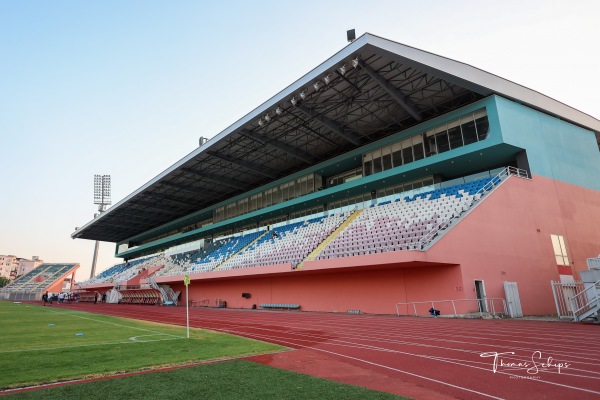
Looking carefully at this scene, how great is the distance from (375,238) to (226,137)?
14.2 metres

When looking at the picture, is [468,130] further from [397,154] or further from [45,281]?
[45,281]

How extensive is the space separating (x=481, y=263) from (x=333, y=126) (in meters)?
13.7

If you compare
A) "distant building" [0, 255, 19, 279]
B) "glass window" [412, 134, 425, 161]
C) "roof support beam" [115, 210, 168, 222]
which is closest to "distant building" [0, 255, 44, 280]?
"distant building" [0, 255, 19, 279]

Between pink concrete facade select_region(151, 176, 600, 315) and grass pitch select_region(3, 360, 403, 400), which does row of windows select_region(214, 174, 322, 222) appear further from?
grass pitch select_region(3, 360, 403, 400)

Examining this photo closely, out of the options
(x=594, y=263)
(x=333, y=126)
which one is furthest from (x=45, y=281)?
(x=594, y=263)

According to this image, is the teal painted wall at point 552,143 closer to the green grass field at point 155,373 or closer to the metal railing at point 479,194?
the metal railing at point 479,194

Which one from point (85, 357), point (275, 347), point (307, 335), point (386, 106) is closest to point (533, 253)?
point (386, 106)

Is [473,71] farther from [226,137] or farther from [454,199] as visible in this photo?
[226,137]

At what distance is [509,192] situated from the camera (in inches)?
766

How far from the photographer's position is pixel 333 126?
2606cm

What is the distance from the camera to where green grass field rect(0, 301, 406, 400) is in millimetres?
5051

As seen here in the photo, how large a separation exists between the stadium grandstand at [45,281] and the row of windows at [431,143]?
6375cm

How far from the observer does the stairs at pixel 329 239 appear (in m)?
22.6

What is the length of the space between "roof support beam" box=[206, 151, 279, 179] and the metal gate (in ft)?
77.5
